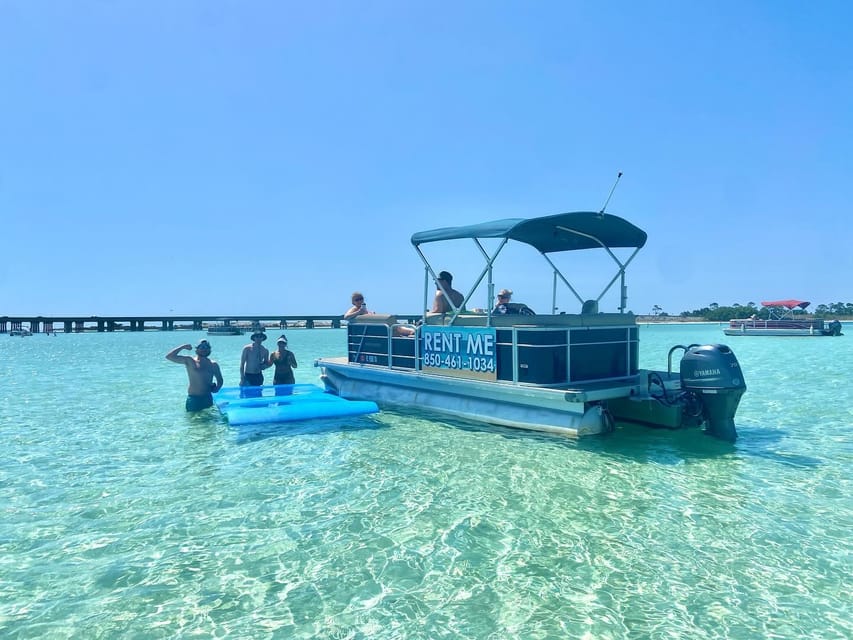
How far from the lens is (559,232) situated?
9750 mm

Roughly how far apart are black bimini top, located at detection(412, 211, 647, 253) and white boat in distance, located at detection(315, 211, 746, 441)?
19 mm

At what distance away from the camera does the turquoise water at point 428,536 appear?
3535 millimetres

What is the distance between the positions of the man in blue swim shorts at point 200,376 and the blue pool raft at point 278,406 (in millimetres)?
204

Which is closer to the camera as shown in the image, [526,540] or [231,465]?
[526,540]

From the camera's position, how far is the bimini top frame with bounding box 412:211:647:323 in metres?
8.81

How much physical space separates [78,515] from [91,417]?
6.53m

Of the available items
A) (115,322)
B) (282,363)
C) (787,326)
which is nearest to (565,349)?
(282,363)

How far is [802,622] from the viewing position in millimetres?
3406

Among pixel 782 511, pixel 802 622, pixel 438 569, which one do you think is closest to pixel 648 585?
pixel 802 622

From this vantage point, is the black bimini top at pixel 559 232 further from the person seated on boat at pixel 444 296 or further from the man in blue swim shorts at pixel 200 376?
the man in blue swim shorts at pixel 200 376

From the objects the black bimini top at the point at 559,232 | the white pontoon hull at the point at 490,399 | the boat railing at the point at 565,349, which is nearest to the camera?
the white pontoon hull at the point at 490,399

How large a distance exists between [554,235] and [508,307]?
59.6 inches

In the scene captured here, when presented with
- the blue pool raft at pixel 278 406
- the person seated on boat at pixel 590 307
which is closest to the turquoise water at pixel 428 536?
the blue pool raft at pixel 278 406

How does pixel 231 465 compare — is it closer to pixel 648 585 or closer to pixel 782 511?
pixel 648 585
